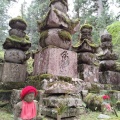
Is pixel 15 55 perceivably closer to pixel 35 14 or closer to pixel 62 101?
pixel 62 101

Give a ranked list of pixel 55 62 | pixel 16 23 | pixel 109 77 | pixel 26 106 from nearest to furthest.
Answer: pixel 26 106 < pixel 55 62 < pixel 16 23 < pixel 109 77

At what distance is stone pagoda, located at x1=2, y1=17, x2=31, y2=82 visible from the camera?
227 inches

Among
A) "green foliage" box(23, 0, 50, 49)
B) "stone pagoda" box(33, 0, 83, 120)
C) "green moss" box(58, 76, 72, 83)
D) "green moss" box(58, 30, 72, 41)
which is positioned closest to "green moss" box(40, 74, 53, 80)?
"stone pagoda" box(33, 0, 83, 120)

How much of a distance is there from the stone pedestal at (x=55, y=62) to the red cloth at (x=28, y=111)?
2.19 metres

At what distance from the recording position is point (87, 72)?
237 inches

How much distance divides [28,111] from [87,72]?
357cm

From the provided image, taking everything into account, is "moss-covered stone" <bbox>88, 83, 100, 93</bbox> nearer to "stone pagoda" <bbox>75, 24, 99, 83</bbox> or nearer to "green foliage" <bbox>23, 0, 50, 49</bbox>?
"stone pagoda" <bbox>75, 24, 99, 83</bbox>

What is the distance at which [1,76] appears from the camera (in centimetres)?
573

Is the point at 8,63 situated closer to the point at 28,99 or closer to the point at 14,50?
the point at 14,50

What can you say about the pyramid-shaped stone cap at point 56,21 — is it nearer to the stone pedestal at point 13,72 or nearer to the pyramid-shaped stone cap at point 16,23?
the pyramid-shaped stone cap at point 16,23

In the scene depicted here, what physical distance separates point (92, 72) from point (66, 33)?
1.61m

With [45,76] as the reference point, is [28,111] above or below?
below

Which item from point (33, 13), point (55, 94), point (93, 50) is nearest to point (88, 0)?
point (33, 13)

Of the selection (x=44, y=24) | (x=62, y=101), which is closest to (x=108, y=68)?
(x=44, y=24)
